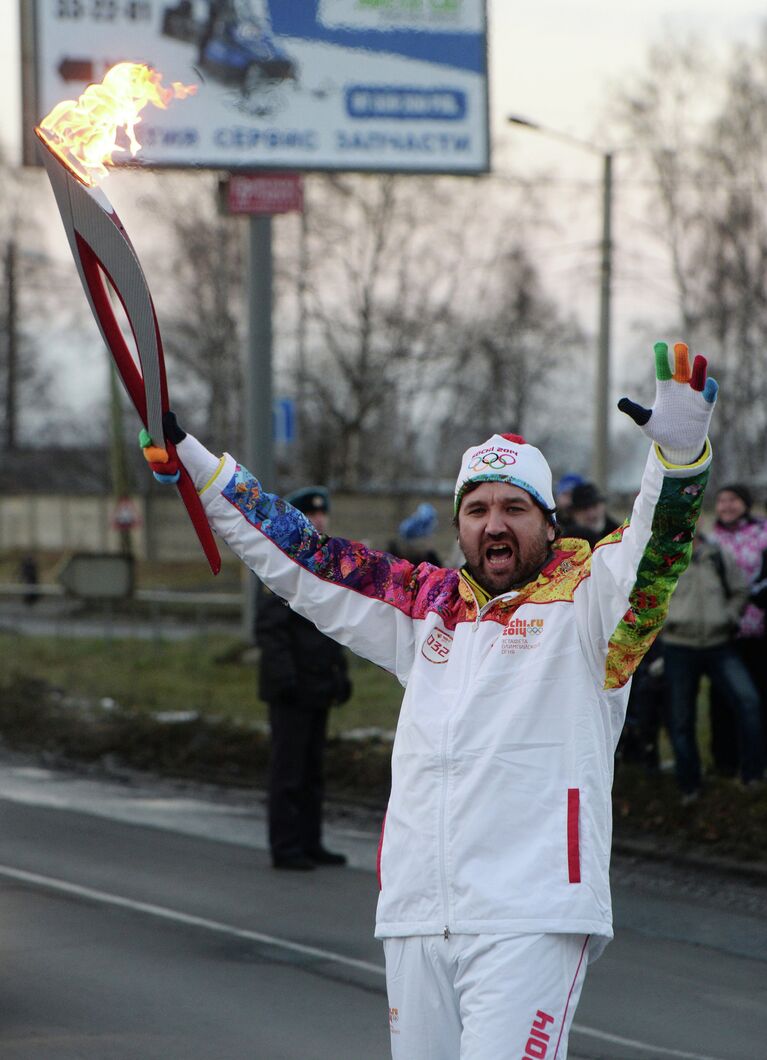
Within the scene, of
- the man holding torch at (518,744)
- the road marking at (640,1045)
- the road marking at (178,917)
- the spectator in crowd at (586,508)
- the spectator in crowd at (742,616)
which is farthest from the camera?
the spectator in crowd at (742,616)

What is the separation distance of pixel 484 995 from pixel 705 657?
6334mm

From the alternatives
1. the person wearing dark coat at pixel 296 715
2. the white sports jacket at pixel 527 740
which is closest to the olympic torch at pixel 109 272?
the white sports jacket at pixel 527 740

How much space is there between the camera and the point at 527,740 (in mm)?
3432

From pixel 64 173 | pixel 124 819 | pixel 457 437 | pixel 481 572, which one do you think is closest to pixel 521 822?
pixel 481 572

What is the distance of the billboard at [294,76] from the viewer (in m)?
14.2

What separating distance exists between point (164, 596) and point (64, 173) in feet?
42.6

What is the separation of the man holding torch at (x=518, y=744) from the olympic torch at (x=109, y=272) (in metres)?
0.74

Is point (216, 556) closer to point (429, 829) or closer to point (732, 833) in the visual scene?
point (429, 829)

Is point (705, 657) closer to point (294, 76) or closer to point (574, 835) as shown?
point (574, 835)

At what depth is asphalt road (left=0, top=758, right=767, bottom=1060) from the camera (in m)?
5.80

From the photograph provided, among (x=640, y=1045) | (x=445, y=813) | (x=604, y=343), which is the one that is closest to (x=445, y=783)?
(x=445, y=813)

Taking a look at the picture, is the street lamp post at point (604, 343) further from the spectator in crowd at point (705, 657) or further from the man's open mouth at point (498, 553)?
the man's open mouth at point (498, 553)

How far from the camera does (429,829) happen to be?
3473mm

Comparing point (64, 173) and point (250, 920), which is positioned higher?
point (64, 173)
